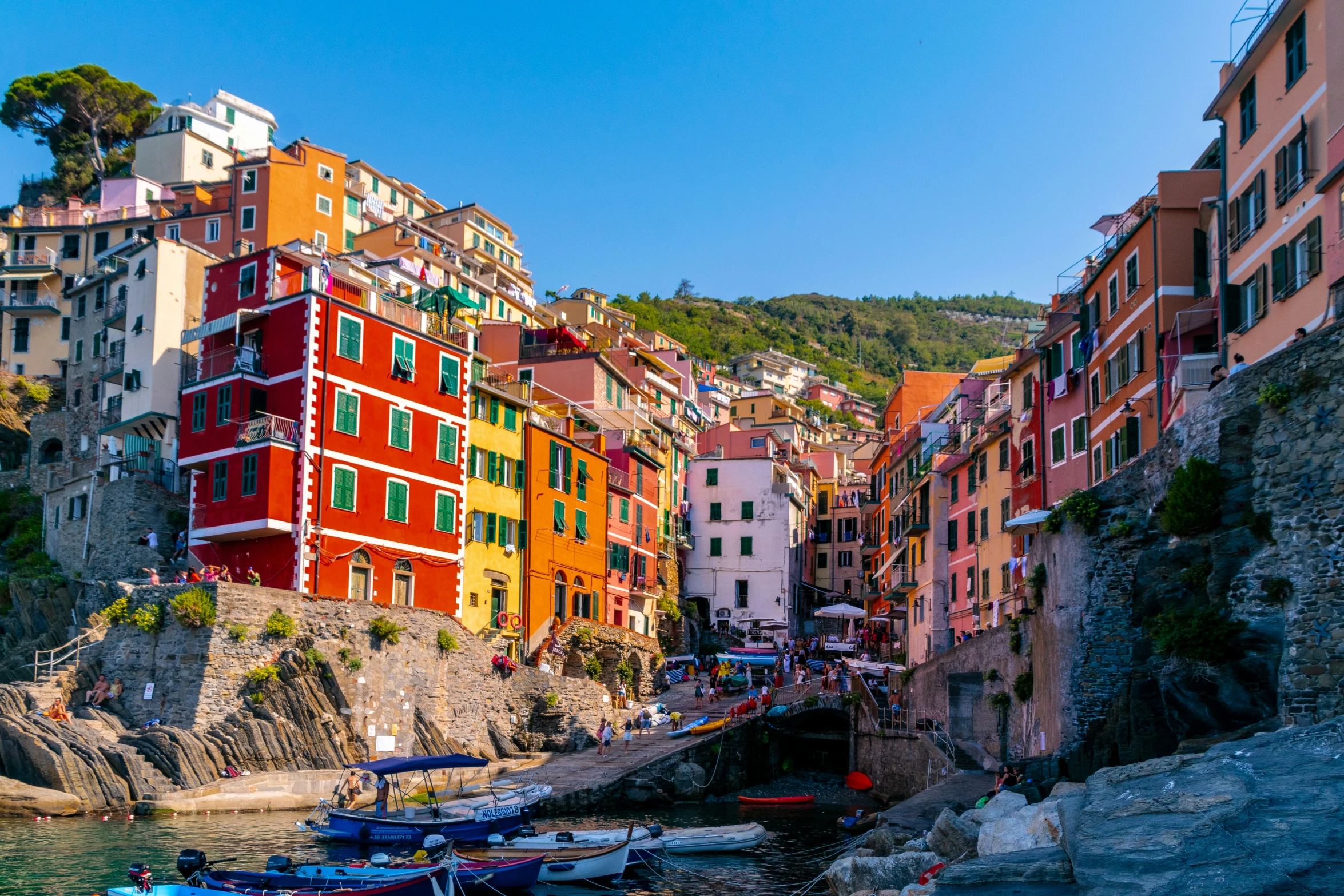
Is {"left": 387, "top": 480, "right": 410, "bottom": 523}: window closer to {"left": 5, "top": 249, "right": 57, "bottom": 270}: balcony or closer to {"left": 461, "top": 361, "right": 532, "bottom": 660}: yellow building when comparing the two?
{"left": 461, "top": 361, "right": 532, "bottom": 660}: yellow building

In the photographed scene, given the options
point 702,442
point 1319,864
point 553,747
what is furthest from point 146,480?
point 702,442

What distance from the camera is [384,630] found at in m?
42.6

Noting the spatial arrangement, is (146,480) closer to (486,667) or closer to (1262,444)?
(486,667)

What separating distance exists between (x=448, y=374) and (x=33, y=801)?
74.3ft

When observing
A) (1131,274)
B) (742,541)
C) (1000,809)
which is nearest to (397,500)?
(1131,274)

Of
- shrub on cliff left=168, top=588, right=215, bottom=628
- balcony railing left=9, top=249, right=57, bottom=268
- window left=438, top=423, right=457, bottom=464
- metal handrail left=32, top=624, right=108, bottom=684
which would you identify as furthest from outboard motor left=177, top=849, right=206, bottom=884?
balcony railing left=9, top=249, right=57, bottom=268

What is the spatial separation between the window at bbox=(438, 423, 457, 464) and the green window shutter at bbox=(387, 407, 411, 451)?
1873 mm

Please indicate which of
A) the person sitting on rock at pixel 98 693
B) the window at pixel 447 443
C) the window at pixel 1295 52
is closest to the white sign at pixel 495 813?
the person sitting on rock at pixel 98 693

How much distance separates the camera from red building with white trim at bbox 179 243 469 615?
140 ft

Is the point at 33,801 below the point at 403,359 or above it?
below

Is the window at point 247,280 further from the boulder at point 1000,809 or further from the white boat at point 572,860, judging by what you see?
the boulder at point 1000,809

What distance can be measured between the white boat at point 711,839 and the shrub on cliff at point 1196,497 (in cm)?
1632

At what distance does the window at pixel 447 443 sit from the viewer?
49344mm

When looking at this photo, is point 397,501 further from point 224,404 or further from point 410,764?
point 410,764
